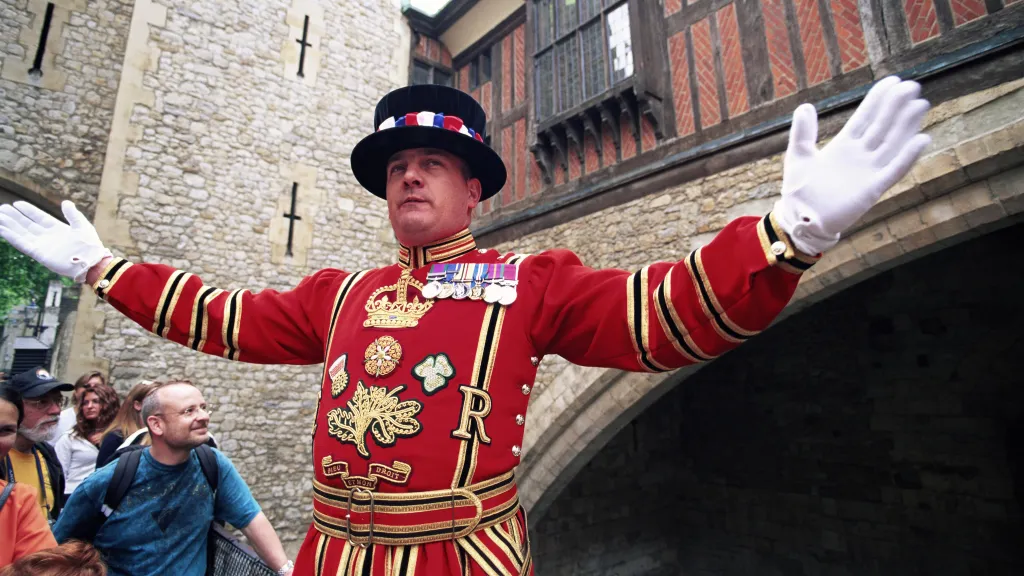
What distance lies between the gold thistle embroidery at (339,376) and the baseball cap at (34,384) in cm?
211

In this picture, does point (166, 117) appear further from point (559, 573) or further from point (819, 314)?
point (819, 314)

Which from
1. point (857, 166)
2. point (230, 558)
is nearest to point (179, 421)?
point (230, 558)

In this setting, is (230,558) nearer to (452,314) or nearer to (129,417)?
(129,417)

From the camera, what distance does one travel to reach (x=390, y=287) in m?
1.47

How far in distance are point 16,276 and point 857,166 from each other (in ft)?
62.6

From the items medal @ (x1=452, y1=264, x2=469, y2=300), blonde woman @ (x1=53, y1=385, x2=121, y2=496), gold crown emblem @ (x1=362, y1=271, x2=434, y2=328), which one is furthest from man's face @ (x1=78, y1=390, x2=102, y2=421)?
medal @ (x1=452, y1=264, x2=469, y2=300)

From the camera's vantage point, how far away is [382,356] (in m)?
1.29

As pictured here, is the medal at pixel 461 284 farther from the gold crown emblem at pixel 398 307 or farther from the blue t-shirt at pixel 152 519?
the blue t-shirt at pixel 152 519

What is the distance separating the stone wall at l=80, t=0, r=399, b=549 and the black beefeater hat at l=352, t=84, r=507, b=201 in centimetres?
511

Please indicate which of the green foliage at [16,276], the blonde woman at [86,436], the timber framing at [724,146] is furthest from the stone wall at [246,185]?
the green foliage at [16,276]

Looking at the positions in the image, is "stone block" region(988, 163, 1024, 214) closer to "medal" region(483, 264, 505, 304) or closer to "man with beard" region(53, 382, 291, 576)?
"medal" region(483, 264, 505, 304)

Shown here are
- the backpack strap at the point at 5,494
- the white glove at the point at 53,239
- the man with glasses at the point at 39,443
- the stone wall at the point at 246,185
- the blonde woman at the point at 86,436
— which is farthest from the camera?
the stone wall at the point at 246,185

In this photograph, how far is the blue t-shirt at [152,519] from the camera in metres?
2.03

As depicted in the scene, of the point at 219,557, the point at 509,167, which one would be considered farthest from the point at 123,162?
the point at 219,557
